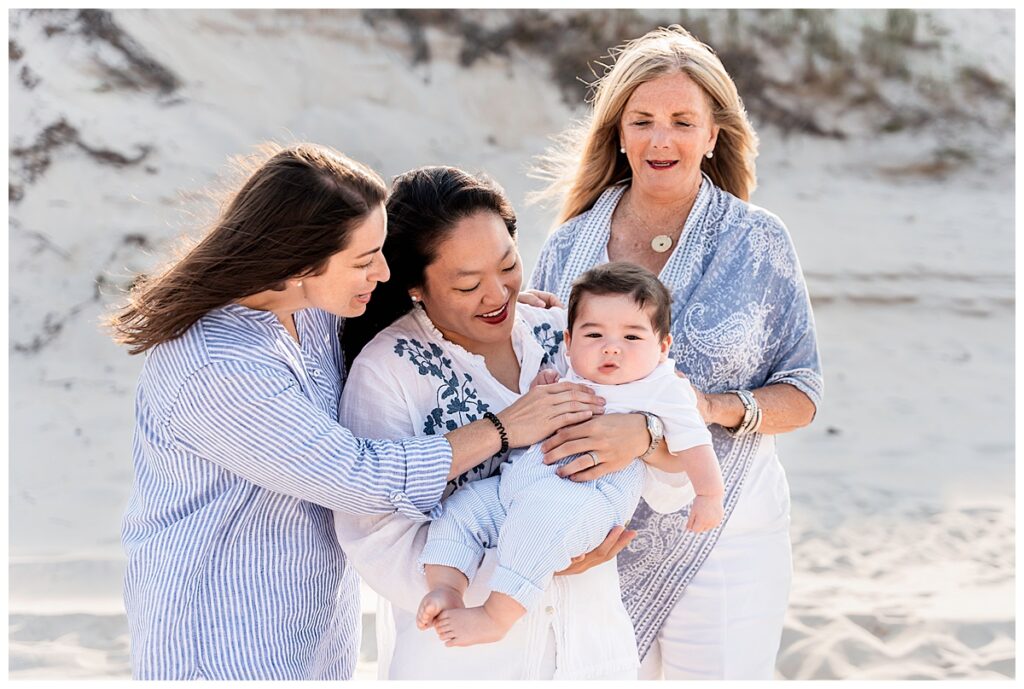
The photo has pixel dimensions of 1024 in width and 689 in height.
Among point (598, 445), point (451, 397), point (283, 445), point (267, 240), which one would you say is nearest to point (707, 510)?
point (598, 445)

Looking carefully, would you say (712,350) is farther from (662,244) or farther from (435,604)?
(435,604)

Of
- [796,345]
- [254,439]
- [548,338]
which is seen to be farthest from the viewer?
[796,345]

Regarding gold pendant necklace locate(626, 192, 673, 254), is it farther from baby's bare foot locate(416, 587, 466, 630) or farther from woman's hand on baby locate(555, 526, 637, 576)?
baby's bare foot locate(416, 587, 466, 630)

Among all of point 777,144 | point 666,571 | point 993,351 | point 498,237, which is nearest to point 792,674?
point 666,571

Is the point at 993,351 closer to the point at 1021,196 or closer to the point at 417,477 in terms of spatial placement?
the point at 1021,196

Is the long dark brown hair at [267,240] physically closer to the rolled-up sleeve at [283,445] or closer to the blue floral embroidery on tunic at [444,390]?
the rolled-up sleeve at [283,445]

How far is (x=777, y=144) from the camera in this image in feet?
38.0

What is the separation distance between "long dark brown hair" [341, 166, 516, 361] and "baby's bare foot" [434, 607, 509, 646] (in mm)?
750

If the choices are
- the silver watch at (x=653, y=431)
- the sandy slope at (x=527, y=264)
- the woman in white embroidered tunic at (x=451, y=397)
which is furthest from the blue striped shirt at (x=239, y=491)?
the sandy slope at (x=527, y=264)

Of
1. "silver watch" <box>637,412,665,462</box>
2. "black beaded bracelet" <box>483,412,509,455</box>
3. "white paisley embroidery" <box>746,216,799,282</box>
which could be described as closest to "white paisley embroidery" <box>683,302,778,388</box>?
"white paisley embroidery" <box>746,216,799,282</box>

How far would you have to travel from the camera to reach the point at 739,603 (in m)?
3.07

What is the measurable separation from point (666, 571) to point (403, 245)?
123cm

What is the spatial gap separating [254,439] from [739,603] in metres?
1.50

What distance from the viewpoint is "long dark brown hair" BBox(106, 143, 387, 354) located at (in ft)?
7.57
